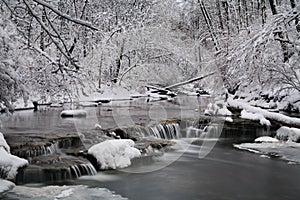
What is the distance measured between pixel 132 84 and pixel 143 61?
1816 mm

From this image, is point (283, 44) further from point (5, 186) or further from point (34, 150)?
point (5, 186)

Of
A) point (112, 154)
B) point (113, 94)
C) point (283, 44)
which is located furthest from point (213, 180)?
point (113, 94)

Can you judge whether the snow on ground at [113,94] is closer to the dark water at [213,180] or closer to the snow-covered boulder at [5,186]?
the dark water at [213,180]

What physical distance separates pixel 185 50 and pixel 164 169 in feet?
52.8

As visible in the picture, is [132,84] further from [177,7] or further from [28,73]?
[28,73]

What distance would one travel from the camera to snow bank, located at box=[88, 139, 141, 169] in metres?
8.01

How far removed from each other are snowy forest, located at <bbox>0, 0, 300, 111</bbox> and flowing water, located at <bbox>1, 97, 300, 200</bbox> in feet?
5.24

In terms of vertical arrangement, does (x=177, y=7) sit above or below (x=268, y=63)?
above

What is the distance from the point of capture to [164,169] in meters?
8.26

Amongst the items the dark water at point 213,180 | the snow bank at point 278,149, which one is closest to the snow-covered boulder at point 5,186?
the dark water at point 213,180

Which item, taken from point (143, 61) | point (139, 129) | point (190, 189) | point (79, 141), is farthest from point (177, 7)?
point (190, 189)

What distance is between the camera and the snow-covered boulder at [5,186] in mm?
6004

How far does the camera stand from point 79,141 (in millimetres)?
9516

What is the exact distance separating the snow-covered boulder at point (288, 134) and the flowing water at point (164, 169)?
849mm
